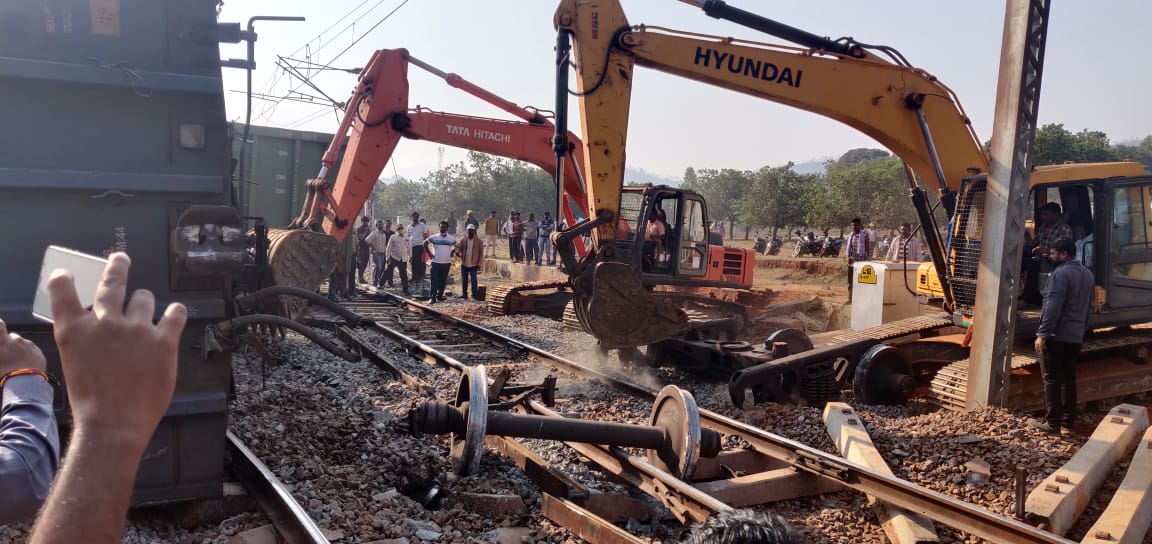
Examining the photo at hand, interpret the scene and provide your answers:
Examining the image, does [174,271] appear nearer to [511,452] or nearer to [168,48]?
[168,48]

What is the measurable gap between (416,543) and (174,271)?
1.76 m

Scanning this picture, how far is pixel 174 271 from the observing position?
3.52 metres

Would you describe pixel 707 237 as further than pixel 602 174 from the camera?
Yes

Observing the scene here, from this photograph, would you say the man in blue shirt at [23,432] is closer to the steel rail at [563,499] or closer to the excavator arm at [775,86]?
the steel rail at [563,499]

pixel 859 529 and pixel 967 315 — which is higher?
pixel 967 315

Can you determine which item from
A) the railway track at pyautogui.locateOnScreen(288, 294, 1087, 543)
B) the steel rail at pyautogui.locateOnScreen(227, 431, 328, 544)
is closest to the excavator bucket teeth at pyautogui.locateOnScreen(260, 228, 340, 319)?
the railway track at pyautogui.locateOnScreen(288, 294, 1087, 543)

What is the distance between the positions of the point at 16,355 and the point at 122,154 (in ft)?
6.97

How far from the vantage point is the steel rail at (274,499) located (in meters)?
3.70

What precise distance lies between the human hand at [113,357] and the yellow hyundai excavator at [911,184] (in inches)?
265

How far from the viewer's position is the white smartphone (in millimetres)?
1536

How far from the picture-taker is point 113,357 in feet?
4.05

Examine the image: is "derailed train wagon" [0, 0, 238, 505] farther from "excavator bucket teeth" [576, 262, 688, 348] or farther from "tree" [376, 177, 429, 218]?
"tree" [376, 177, 429, 218]

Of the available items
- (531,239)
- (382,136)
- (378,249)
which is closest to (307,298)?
(382,136)

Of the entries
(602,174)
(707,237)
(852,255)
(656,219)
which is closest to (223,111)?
(602,174)
